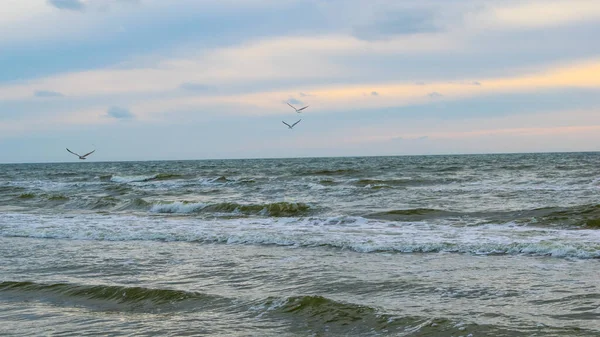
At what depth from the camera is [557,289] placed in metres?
7.74

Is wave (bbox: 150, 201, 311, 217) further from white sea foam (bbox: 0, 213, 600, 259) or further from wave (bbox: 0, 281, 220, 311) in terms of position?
wave (bbox: 0, 281, 220, 311)

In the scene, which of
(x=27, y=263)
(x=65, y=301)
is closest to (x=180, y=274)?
(x=65, y=301)

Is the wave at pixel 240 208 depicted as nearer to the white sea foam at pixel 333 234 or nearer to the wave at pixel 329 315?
the white sea foam at pixel 333 234

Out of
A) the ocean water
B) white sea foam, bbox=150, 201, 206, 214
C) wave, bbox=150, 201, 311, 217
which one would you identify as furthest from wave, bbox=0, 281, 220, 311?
white sea foam, bbox=150, 201, 206, 214

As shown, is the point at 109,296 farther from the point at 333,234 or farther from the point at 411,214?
the point at 411,214

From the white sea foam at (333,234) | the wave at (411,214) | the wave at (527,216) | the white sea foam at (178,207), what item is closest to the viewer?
the white sea foam at (333,234)

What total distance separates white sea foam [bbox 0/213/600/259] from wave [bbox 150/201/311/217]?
1942 millimetres

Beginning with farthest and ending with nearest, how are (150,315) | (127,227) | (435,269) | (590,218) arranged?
(127,227) → (590,218) → (435,269) → (150,315)

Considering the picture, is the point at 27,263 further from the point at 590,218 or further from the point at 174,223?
the point at 590,218

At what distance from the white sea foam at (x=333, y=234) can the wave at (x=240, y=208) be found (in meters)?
1.94

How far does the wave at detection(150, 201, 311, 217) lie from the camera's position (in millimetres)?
19641

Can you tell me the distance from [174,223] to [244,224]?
7.35ft

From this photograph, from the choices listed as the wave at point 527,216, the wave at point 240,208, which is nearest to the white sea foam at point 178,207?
the wave at point 240,208

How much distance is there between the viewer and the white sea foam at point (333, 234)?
11.2 metres
